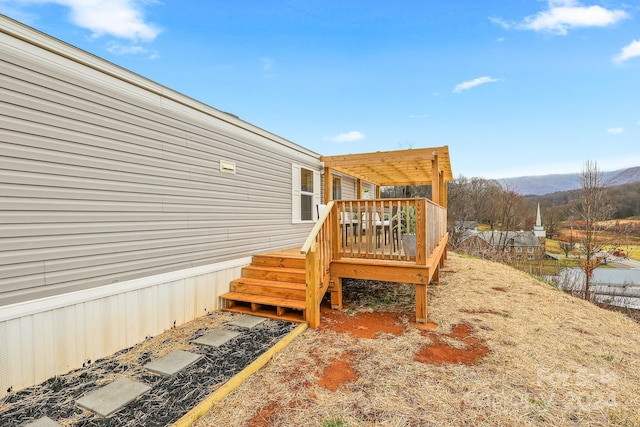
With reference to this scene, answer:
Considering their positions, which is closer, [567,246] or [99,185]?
[99,185]

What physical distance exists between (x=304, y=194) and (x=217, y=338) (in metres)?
4.04

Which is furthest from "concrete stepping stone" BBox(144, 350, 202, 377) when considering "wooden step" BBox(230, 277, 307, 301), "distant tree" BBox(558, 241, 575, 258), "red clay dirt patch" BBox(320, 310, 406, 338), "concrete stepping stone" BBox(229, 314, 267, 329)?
"distant tree" BBox(558, 241, 575, 258)

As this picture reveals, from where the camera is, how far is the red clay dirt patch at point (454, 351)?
10.1 ft

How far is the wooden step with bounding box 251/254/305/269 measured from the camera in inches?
193

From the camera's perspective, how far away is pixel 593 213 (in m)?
14.2

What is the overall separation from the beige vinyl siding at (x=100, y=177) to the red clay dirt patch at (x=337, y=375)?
247 centimetres

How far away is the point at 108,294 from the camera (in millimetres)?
3180

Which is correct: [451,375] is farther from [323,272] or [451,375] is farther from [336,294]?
[336,294]

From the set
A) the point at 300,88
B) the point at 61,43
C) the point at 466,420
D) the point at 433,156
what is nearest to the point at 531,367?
the point at 466,420

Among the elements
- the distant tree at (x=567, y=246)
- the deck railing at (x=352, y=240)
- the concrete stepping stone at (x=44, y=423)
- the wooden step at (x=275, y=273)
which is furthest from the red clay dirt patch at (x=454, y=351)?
the distant tree at (x=567, y=246)

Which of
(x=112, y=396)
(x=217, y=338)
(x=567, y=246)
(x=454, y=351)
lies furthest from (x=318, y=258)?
(x=567, y=246)

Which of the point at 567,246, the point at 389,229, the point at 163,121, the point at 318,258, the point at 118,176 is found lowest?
the point at 567,246

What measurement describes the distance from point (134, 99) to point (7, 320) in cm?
253

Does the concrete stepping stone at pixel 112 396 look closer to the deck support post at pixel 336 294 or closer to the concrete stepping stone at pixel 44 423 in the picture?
the concrete stepping stone at pixel 44 423
